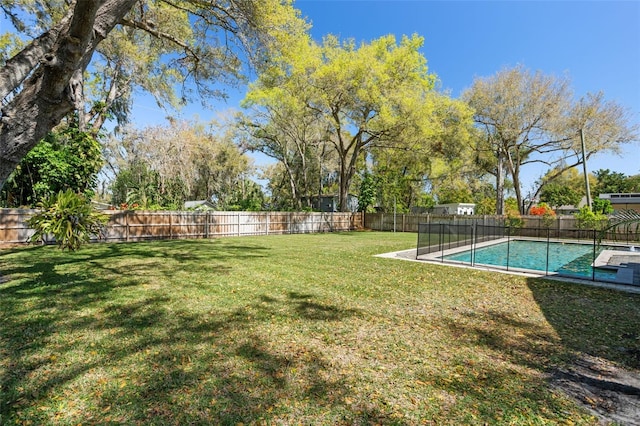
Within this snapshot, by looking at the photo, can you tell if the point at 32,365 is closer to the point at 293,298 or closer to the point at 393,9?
the point at 293,298

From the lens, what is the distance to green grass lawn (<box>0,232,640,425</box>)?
7.48ft

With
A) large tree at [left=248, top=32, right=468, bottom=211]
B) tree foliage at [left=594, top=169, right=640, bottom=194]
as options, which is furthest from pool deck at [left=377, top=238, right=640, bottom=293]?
tree foliage at [left=594, top=169, right=640, bottom=194]

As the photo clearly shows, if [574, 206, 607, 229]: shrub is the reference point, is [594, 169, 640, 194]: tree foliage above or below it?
above

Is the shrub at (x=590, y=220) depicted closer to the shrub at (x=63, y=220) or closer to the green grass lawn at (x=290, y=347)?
the green grass lawn at (x=290, y=347)

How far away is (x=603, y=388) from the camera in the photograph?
2.71 m

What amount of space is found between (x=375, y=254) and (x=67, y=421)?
9.09 metres

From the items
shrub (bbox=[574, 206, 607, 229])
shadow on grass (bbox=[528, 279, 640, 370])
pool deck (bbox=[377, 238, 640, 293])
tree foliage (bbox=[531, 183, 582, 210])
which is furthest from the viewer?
tree foliage (bbox=[531, 183, 582, 210])

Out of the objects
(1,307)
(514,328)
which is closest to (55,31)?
(1,307)

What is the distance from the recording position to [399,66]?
59.3ft

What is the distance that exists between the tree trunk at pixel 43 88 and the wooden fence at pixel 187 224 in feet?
24.0

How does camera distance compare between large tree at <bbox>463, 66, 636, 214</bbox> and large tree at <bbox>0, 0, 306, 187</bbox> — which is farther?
large tree at <bbox>463, 66, 636, 214</bbox>

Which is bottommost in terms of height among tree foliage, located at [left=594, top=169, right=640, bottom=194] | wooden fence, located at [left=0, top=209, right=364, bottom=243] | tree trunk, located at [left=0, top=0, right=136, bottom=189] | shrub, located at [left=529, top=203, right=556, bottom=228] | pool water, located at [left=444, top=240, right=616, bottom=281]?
pool water, located at [left=444, top=240, right=616, bottom=281]

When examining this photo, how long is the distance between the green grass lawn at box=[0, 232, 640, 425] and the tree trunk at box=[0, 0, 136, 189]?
1.91 m

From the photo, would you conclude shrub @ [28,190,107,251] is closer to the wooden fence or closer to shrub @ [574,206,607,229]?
the wooden fence
